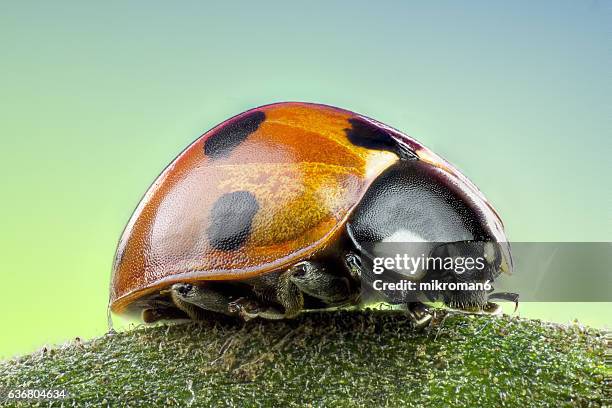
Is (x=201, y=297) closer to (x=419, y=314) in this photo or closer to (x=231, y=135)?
(x=231, y=135)

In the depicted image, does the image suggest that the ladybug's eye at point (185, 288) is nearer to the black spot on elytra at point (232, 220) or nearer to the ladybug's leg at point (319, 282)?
the black spot on elytra at point (232, 220)

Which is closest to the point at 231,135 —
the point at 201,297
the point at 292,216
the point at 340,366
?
the point at 292,216

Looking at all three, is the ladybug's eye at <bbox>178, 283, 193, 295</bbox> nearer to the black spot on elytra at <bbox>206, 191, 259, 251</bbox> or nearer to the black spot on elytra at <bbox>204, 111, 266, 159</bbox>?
the black spot on elytra at <bbox>206, 191, 259, 251</bbox>

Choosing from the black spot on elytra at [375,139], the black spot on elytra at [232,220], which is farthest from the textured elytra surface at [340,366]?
the black spot on elytra at [375,139]

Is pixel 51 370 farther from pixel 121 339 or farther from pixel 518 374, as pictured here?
pixel 518 374

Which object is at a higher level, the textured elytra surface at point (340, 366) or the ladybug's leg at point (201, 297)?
the ladybug's leg at point (201, 297)

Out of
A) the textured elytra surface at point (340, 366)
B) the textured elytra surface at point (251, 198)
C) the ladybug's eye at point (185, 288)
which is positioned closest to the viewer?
the textured elytra surface at point (340, 366)
